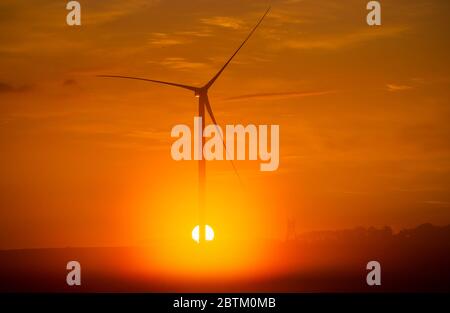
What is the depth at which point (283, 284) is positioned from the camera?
232 ft

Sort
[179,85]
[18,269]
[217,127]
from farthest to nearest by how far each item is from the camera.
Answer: [18,269]
[179,85]
[217,127]

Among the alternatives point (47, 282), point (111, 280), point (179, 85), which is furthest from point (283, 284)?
point (179, 85)

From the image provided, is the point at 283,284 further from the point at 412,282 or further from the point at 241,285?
the point at 412,282
